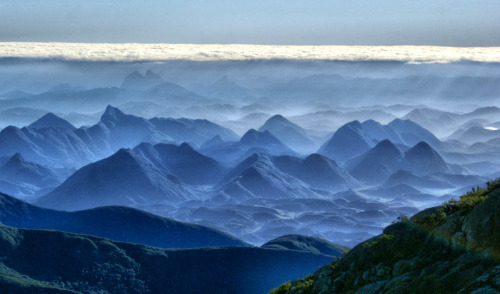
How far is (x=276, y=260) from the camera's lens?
195 meters

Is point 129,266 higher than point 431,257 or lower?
lower

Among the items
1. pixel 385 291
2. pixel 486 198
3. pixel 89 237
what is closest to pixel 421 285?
pixel 385 291

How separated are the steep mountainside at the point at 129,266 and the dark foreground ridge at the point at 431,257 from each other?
140745 mm

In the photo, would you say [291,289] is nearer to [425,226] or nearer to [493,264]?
[425,226]

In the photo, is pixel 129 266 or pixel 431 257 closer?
pixel 431 257

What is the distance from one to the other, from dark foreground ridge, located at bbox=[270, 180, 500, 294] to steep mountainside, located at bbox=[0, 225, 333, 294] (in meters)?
141

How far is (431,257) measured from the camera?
26.7 meters

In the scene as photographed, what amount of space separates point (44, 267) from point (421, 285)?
15716 centimetres

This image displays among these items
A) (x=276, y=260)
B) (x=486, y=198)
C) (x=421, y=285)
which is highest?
(x=486, y=198)

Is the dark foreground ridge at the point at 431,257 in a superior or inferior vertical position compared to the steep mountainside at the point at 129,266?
superior

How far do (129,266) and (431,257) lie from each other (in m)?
156

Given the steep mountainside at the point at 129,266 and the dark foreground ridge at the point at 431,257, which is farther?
the steep mountainside at the point at 129,266

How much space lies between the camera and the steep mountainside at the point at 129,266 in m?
171

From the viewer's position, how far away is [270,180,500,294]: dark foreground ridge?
949 inches
